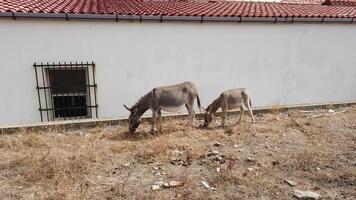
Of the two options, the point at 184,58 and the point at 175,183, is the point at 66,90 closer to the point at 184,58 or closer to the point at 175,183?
the point at 184,58

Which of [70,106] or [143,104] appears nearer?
[143,104]

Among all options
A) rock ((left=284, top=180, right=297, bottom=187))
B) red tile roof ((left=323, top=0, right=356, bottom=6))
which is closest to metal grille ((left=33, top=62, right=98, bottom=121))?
rock ((left=284, top=180, right=297, bottom=187))

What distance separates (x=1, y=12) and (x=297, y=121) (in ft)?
25.3

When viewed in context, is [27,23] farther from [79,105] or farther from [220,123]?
[220,123]

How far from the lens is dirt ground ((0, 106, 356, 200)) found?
451 centimetres

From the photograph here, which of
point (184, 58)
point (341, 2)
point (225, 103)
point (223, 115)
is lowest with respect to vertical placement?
point (223, 115)

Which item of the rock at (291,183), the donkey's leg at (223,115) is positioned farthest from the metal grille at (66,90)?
the rock at (291,183)

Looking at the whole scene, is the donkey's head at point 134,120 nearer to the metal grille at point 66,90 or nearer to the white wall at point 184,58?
the white wall at point 184,58

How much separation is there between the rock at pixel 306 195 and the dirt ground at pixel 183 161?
111mm

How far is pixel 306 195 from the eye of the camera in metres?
4.31

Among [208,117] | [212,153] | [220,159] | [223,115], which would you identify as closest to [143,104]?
[208,117]

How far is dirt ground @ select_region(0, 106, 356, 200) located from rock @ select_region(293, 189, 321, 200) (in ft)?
0.37

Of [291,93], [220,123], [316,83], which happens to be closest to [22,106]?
[220,123]

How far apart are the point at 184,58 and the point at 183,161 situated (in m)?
4.03
